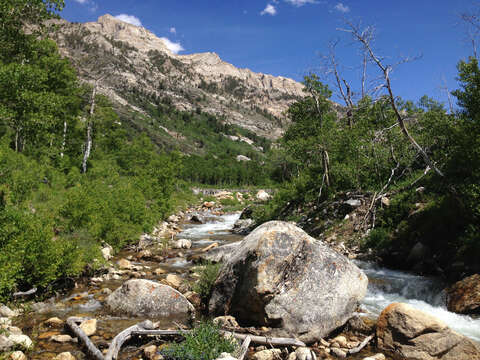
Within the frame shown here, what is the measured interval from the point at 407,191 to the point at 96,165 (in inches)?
978

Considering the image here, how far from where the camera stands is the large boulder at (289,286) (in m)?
6.98

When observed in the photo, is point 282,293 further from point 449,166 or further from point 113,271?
point 449,166

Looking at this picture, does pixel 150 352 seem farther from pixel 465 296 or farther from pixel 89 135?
pixel 89 135

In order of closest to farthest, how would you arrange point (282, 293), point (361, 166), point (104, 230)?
point (282, 293), point (104, 230), point (361, 166)

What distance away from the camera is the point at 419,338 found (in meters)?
6.33

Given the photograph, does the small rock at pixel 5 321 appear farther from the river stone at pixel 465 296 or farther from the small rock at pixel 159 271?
the river stone at pixel 465 296

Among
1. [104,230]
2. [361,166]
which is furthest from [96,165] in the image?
[361,166]

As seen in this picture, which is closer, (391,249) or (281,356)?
(281,356)

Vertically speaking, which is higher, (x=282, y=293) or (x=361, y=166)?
(x=361, y=166)

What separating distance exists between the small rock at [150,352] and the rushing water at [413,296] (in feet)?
19.2

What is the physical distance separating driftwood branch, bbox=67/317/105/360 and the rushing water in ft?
22.6

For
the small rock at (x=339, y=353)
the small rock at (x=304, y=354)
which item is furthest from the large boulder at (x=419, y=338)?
the small rock at (x=304, y=354)

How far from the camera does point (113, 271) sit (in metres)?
11.9

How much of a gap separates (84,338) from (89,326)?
2.46 ft
